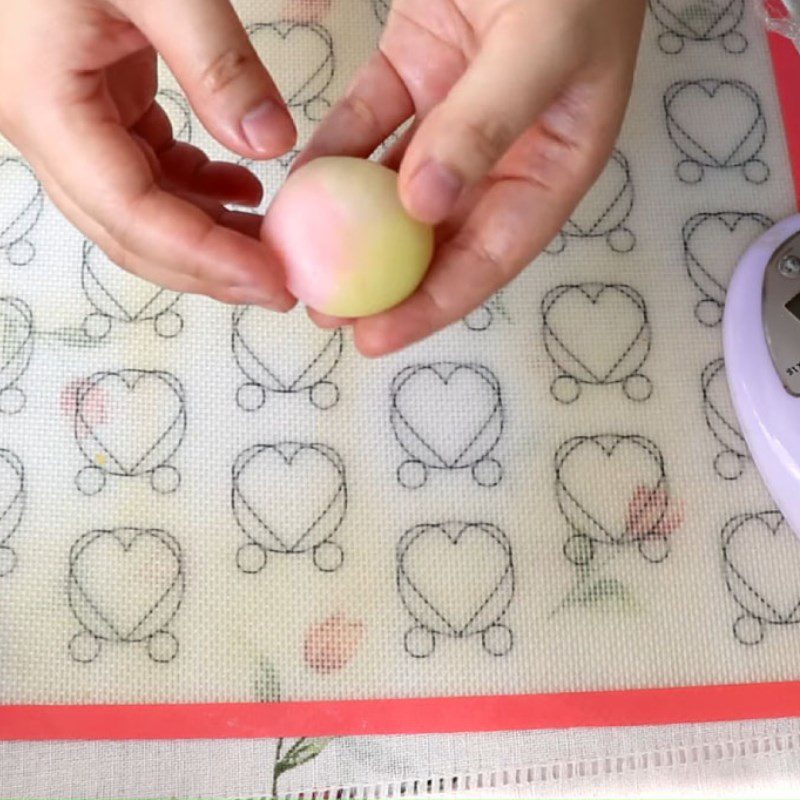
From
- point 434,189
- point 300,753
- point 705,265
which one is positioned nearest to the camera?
point 434,189

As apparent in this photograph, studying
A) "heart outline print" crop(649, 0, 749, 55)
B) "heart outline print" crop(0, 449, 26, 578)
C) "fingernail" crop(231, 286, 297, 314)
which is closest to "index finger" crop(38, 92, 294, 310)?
"fingernail" crop(231, 286, 297, 314)

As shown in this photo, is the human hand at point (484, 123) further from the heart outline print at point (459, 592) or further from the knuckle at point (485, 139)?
the heart outline print at point (459, 592)

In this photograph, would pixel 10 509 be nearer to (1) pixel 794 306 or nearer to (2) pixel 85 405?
(2) pixel 85 405

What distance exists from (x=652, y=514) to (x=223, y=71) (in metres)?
0.42

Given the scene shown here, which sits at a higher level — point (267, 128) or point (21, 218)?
point (267, 128)

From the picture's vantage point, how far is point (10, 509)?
0.63 m

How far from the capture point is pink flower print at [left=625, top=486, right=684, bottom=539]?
64 centimetres

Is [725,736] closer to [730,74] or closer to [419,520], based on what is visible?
[419,520]

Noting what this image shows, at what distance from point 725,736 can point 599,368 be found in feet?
0.89

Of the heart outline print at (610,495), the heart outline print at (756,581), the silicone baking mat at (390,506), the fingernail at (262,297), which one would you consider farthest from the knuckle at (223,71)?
the heart outline print at (756,581)

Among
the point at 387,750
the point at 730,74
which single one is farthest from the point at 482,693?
the point at 730,74

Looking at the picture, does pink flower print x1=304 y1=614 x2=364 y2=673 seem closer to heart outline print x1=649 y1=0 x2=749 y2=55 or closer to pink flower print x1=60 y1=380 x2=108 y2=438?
pink flower print x1=60 y1=380 x2=108 y2=438

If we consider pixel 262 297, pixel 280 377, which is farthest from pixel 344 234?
pixel 280 377

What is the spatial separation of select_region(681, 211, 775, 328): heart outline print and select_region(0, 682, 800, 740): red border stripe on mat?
27cm
